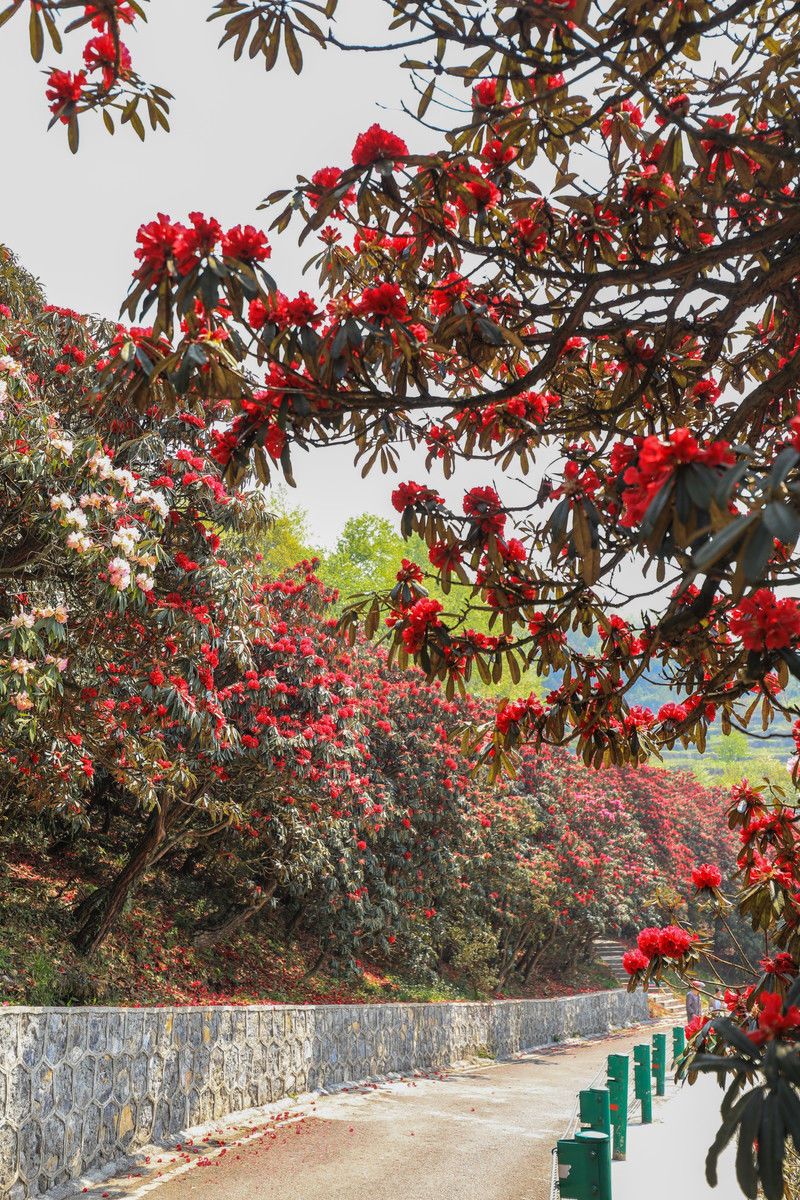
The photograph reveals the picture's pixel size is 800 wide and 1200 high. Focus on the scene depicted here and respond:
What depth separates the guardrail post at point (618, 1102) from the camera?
7992 mm

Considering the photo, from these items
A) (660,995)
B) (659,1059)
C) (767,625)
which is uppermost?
(767,625)

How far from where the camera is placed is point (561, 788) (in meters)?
20.9

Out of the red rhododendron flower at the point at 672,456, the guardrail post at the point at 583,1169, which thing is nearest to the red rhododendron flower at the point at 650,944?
the guardrail post at the point at 583,1169

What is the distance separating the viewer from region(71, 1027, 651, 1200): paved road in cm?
684

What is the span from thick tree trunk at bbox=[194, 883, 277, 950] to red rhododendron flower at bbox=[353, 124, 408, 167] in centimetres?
1079

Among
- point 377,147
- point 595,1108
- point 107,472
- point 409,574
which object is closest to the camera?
point 377,147

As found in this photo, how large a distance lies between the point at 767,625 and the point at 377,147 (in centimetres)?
173

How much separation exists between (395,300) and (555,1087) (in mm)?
12770

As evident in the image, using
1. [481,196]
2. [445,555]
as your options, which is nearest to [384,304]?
[481,196]

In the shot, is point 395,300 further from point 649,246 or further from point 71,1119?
point 71,1119

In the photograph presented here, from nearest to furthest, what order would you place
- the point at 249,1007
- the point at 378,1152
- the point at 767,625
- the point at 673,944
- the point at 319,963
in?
the point at 767,625
the point at 673,944
the point at 378,1152
the point at 249,1007
the point at 319,963

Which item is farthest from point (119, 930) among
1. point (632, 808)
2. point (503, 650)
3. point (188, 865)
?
point (632, 808)

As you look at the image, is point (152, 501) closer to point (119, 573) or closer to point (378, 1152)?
point (119, 573)

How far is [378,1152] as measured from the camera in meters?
8.08
